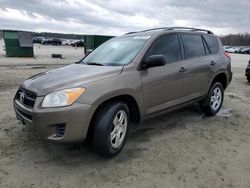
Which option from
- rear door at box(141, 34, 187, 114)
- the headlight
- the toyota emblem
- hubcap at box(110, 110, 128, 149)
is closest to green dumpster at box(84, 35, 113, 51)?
rear door at box(141, 34, 187, 114)

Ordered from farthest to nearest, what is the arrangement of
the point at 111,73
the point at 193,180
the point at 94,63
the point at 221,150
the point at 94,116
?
the point at 94,63, the point at 221,150, the point at 111,73, the point at 94,116, the point at 193,180

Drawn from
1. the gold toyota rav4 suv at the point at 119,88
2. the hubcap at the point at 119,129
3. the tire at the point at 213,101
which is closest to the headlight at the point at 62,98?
the gold toyota rav4 suv at the point at 119,88

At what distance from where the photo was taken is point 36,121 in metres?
3.25

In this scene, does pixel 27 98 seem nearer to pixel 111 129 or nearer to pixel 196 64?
pixel 111 129

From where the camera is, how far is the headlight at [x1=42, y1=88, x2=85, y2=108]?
3227 mm

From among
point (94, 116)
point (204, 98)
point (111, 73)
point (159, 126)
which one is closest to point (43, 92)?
point (94, 116)

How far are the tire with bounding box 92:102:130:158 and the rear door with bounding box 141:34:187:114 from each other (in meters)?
0.49

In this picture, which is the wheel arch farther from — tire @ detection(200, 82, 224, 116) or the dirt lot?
the dirt lot

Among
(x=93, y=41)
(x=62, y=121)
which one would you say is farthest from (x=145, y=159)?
(x=93, y=41)

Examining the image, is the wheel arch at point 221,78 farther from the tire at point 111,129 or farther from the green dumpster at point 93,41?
the green dumpster at point 93,41

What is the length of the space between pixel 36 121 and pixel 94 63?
1518 mm

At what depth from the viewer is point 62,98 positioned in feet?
10.7

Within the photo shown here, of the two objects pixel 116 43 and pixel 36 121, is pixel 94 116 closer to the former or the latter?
pixel 36 121

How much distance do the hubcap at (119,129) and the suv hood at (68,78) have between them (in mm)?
572
